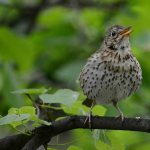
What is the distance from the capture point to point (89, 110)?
13.8ft

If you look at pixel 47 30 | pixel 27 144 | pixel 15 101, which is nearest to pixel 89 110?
pixel 27 144

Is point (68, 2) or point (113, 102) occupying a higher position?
point (68, 2)

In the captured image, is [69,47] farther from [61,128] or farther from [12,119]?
[12,119]

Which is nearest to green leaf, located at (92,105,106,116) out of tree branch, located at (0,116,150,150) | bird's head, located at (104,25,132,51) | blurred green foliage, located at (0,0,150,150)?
tree branch, located at (0,116,150,150)

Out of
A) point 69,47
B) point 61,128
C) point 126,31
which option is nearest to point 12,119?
point 61,128

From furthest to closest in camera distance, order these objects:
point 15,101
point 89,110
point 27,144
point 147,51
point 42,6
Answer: point 42,6 < point 147,51 < point 15,101 < point 89,110 < point 27,144

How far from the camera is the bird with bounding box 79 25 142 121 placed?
17.1ft

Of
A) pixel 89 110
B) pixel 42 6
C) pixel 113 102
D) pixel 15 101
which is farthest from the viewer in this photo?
pixel 42 6

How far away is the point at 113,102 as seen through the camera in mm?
5500

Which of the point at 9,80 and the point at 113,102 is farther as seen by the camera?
the point at 9,80

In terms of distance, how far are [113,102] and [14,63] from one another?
2.21 metres

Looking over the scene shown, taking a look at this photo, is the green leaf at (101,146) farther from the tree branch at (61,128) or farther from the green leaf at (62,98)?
the green leaf at (62,98)

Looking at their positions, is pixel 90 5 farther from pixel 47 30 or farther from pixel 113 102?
pixel 113 102

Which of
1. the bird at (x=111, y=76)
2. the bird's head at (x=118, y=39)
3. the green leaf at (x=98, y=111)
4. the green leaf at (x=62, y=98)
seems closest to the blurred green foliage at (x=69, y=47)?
the bird's head at (x=118, y=39)
